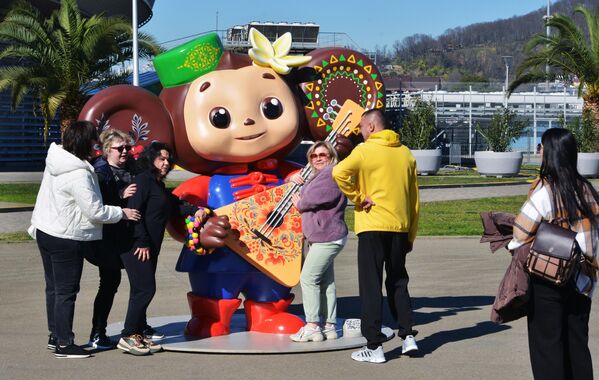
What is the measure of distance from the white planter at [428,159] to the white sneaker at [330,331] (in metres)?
24.1

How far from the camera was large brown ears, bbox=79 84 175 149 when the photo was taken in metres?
7.23

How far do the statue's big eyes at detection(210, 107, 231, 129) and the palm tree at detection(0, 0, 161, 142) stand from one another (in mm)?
15591

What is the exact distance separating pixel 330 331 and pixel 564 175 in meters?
2.87

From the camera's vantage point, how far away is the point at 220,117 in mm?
7238

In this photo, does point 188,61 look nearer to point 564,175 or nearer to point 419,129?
point 564,175

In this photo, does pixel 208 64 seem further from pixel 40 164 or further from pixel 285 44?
pixel 40 164

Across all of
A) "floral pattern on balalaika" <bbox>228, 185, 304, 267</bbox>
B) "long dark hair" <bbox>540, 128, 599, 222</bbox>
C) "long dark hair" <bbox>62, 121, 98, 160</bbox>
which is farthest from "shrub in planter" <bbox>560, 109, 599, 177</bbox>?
"long dark hair" <bbox>540, 128, 599, 222</bbox>

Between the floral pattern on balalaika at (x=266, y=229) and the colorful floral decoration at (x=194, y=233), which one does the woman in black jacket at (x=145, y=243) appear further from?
the floral pattern on balalaika at (x=266, y=229)

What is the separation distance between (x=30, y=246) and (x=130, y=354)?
6.79 m

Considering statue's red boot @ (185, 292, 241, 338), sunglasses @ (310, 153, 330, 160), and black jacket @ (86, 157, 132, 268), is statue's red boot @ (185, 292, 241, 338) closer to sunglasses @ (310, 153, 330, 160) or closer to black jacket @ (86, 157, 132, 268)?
black jacket @ (86, 157, 132, 268)

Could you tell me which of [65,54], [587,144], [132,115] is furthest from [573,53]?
[132,115]

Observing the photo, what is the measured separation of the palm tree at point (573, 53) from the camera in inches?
1163

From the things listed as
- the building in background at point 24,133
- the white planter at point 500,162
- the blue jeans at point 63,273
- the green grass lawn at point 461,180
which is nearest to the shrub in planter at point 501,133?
the white planter at point 500,162

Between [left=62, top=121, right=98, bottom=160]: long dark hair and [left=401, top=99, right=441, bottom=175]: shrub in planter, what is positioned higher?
[left=62, top=121, right=98, bottom=160]: long dark hair
